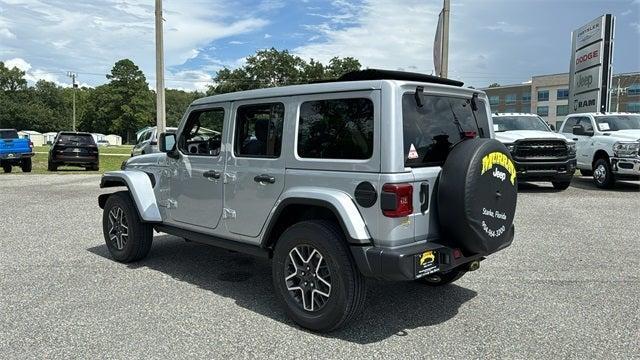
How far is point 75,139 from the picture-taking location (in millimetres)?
20297

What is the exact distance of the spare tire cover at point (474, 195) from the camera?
3709 mm

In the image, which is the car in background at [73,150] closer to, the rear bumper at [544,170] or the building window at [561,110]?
the rear bumper at [544,170]

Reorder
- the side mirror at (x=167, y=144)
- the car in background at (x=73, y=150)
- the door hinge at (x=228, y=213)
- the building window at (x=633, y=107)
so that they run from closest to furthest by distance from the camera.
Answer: the door hinge at (x=228, y=213) < the side mirror at (x=167, y=144) < the car in background at (x=73, y=150) < the building window at (x=633, y=107)

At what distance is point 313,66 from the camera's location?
6531cm

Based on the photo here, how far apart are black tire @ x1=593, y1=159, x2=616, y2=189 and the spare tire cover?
36.0 feet

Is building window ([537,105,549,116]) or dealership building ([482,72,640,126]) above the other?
dealership building ([482,72,640,126])

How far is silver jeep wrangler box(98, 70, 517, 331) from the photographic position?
143 inches

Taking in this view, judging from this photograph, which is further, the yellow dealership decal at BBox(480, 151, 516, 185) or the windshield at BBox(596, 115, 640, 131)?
the windshield at BBox(596, 115, 640, 131)


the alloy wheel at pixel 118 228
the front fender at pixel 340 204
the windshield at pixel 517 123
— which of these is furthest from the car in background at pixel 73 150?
the front fender at pixel 340 204

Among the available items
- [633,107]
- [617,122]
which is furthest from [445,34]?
[633,107]

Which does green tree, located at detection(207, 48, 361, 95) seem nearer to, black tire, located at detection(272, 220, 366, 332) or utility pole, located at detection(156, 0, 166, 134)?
utility pole, located at detection(156, 0, 166, 134)

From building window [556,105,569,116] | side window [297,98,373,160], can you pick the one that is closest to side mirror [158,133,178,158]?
side window [297,98,373,160]

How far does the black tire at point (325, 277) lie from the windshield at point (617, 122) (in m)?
12.9

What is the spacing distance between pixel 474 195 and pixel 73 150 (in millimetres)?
19756
